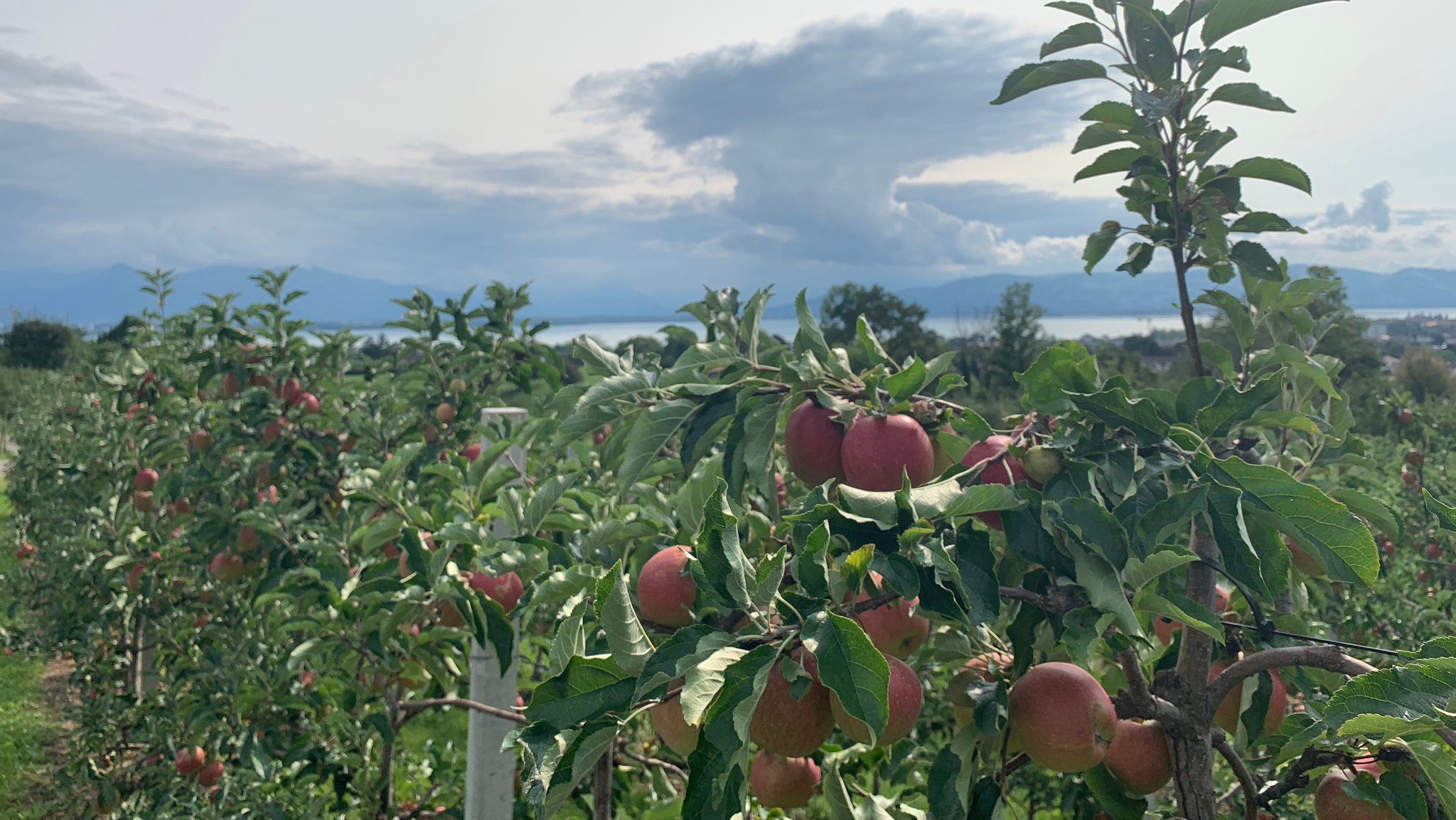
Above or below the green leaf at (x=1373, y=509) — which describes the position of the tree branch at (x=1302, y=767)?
below

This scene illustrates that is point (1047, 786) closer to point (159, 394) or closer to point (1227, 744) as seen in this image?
point (1227, 744)

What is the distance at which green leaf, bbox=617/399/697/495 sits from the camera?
51.7 inches

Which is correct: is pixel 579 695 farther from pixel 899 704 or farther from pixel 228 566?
pixel 228 566

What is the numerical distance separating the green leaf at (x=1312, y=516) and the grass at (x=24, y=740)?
4745 millimetres

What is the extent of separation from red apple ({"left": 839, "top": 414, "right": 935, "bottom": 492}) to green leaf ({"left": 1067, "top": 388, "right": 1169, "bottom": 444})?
218 mm

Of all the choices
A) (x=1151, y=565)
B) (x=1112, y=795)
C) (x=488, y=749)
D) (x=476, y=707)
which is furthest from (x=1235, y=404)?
(x=488, y=749)

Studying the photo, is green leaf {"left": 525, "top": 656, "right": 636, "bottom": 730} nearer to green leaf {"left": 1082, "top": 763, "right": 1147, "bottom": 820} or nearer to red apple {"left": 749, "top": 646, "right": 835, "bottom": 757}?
red apple {"left": 749, "top": 646, "right": 835, "bottom": 757}

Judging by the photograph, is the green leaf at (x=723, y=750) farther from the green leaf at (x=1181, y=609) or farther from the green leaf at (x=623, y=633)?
the green leaf at (x=1181, y=609)

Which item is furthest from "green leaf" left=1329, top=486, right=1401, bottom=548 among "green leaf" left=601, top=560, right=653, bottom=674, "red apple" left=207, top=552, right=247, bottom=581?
"red apple" left=207, top=552, right=247, bottom=581

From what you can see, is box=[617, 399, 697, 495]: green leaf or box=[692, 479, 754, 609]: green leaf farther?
box=[617, 399, 697, 495]: green leaf

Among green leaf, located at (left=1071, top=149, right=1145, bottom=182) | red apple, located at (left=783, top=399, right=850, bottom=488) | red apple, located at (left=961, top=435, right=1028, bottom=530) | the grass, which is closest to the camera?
red apple, located at (left=961, top=435, right=1028, bottom=530)

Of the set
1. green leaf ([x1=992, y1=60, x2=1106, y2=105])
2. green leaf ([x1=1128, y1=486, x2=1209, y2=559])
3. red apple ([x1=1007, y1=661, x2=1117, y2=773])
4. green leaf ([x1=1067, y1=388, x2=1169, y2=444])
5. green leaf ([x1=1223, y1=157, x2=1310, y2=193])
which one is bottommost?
red apple ([x1=1007, y1=661, x2=1117, y2=773])

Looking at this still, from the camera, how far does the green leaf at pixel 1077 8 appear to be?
1.44 m

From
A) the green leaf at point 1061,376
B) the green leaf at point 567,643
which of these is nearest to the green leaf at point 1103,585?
the green leaf at point 1061,376
